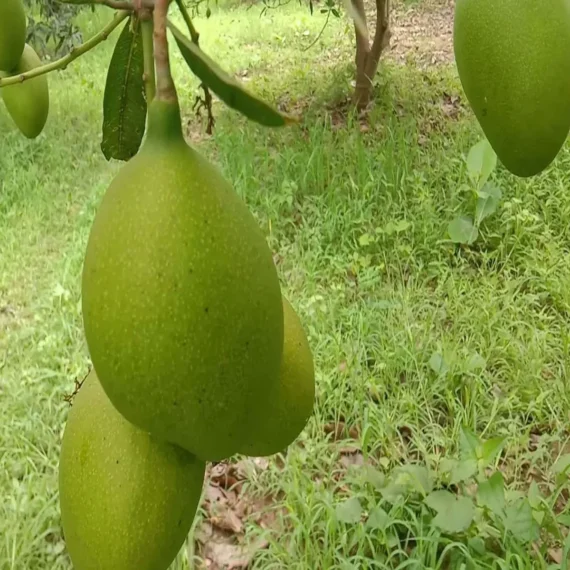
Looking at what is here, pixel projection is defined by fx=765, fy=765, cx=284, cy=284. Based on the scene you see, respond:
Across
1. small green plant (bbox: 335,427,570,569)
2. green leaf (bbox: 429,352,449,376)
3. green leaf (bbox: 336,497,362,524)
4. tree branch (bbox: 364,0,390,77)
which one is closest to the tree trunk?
tree branch (bbox: 364,0,390,77)

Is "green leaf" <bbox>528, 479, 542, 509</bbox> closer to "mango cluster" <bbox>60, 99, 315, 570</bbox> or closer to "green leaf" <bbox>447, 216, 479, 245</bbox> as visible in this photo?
"green leaf" <bbox>447, 216, 479, 245</bbox>

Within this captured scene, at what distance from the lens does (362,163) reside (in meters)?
3.06

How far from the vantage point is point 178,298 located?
13.6 inches

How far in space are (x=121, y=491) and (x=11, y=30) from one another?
48cm

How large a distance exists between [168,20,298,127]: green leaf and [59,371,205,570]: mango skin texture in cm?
20

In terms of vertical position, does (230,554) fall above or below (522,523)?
below

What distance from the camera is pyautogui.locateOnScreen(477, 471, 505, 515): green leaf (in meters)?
1.69

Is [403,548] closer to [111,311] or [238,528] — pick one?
[238,528]

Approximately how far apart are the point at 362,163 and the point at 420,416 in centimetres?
128

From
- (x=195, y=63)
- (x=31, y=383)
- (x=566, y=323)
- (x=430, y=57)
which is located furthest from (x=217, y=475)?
(x=430, y=57)

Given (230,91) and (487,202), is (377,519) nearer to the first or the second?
(487,202)

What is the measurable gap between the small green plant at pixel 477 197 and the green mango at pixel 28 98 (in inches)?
78.2

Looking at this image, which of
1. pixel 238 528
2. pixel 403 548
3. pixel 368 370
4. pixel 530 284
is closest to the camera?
pixel 403 548

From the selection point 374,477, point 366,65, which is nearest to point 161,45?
point 374,477
